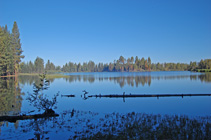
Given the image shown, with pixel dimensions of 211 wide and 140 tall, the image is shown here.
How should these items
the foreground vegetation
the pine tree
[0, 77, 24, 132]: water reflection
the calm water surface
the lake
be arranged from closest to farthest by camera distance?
the foreground vegetation → [0, 77, 24, 132]: water reflection → the lake → the calm water surface → the pine tree

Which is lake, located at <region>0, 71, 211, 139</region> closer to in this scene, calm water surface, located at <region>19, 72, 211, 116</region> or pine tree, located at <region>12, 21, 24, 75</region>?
calm water surface, located at <region>19, 72, 211, 116</region>

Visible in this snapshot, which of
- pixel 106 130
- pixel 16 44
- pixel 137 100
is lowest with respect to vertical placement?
pixel 137 100

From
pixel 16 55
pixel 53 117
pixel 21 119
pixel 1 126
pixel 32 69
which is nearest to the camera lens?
pixel 1 126

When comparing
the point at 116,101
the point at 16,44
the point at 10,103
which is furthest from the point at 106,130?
the point at 16,44

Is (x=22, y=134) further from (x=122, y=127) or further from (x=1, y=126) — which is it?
(x=122, y=127)

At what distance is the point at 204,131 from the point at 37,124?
13510 millimetres

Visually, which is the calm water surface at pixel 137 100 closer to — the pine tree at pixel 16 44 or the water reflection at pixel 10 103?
the water reflection at pixel 10 103

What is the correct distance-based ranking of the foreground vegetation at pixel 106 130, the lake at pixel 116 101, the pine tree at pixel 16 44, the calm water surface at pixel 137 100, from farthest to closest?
the pine tree at pixel 16 44 → the calm water surface at pixel 137 100 → the lake at pixel 116 101 → the foreground vegetation at pixel 106 130

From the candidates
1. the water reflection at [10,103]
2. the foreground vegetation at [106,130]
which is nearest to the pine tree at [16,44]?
the water reflection at [10,103]

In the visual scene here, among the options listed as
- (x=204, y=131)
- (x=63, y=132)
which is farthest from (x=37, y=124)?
Answer: (x=204, y=131)

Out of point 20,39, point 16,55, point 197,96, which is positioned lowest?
point 197,96

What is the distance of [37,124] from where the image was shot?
14.9m

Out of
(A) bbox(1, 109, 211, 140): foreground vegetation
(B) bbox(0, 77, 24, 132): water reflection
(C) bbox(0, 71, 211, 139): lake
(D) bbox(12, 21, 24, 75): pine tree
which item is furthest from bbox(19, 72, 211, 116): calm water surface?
(D) bbox(12, 21, 24, 75): pine tree

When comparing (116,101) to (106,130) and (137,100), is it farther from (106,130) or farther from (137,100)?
(106,130)
